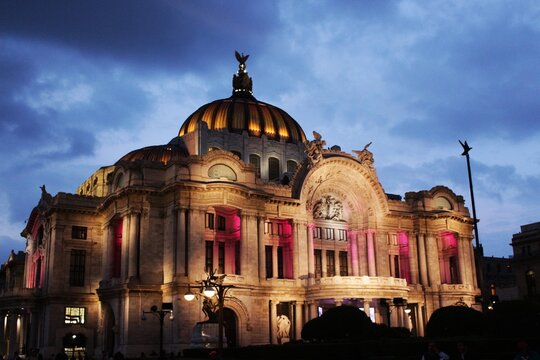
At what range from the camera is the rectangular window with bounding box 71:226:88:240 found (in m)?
61.1

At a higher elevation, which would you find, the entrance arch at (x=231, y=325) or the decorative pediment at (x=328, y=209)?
the decorative pediment at (x=328, y=209)

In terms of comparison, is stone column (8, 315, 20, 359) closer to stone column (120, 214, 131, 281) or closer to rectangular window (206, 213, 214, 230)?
stone column (120, 214, 131, 281)

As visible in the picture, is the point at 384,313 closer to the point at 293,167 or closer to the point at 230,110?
the point at 293,167

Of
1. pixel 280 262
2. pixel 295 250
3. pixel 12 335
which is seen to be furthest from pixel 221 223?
pixel 12 335

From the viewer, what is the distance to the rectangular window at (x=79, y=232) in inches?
2404

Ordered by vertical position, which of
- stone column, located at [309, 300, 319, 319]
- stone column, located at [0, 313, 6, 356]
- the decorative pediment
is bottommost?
stone column, located at [0, 313, 6, 356]

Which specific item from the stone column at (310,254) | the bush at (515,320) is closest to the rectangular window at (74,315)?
the stone column at (310,254)

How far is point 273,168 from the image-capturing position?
228 ft

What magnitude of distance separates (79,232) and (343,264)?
2665 cm

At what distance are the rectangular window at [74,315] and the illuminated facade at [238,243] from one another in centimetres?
9

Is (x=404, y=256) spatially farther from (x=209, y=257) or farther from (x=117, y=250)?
(x=117, y=250)

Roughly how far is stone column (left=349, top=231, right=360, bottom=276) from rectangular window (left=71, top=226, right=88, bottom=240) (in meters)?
26.8

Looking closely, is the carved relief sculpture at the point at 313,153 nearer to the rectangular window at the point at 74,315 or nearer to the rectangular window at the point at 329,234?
the rectangular window at the point at 329,234

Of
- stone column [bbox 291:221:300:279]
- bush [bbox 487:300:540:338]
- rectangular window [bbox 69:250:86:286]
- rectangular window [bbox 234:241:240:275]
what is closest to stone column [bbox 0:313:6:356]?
rectangular window [bbox 69:250:86:286]
